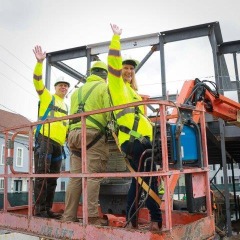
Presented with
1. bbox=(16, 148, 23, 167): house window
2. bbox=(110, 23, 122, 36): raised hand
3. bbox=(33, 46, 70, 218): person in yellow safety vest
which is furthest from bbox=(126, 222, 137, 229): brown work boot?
bbox=(16, 148, 23, 167): house window

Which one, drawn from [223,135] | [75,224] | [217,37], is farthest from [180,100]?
[217,37]

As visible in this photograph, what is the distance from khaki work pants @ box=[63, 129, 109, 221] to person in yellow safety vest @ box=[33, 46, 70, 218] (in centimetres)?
88

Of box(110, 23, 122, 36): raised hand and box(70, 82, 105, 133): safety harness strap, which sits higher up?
box(110, 23, 122, 36): raised hand

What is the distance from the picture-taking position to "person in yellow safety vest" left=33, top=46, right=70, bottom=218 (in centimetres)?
525

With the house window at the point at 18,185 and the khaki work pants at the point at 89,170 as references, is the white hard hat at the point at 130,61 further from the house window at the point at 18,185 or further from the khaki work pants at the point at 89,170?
the house window at the point at 18,185

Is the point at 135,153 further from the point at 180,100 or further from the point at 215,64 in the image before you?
the point at 215,64

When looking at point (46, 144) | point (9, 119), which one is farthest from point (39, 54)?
point (9, 119)

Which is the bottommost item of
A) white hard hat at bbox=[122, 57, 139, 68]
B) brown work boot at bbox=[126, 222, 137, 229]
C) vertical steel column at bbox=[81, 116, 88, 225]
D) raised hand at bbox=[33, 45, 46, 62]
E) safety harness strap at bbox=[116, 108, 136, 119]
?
brown work boot at bbox=[126, 222, 137, 229]

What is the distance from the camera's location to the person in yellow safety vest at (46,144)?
207 inches

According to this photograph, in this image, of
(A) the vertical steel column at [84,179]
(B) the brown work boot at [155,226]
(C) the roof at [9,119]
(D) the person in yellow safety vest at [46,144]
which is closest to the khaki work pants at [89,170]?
(A) the vertical steel column at [84,179]

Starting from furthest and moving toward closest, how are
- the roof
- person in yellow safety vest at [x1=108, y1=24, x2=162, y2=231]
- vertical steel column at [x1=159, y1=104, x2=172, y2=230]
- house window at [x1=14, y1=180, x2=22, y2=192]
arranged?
the roof, house window at [x1=14, y1=180, x2=22, y2=192], person in yellow safety vest at [x1=108, y1=24, x2=162, y2=231], vertical steel column at [x1=159, y1=104, x2=172, y2=230]

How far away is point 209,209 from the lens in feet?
13.0

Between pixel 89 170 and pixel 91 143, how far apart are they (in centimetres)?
35

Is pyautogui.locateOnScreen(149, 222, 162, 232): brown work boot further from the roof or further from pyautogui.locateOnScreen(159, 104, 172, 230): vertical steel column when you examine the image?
the roof
